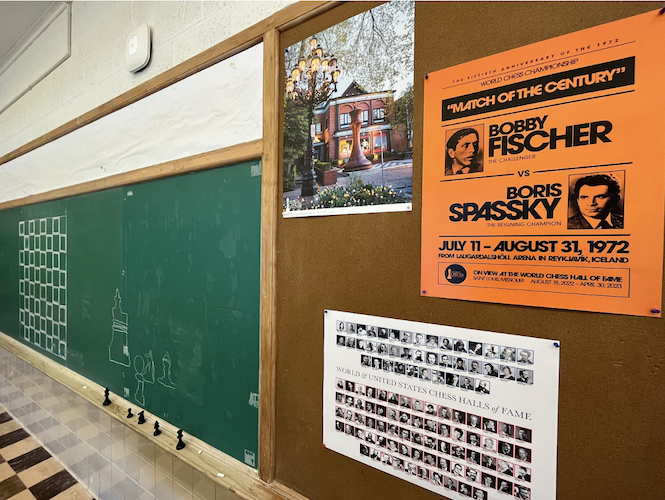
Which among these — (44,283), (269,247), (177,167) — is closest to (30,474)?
(44,283)

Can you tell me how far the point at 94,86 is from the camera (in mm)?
1642

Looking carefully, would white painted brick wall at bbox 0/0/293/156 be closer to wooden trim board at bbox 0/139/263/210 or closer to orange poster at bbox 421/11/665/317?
wooden trim board at bbox 0/139/263/210

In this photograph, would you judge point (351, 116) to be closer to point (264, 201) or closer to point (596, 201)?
point (264, 201)

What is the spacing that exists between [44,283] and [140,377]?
126 centimetres

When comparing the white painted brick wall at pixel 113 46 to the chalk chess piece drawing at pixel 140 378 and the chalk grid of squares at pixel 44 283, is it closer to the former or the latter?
the chalk grid of squares at pixel 44 283

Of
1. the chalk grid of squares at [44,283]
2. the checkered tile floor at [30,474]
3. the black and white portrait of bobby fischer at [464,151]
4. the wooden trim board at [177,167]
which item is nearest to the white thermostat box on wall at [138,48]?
the wooden trim board at [177,167]

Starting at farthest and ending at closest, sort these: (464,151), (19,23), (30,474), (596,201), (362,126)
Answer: (19,23), (30,474), (362,126), (464,151), (596,201)

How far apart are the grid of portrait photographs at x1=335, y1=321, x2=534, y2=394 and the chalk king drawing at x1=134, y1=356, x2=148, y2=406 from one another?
107 cm

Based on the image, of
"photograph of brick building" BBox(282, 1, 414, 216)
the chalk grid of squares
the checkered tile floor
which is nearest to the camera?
"photograph of brick building" BBox(282, 1, 414, 216)

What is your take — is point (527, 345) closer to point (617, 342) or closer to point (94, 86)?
point (617, 342)

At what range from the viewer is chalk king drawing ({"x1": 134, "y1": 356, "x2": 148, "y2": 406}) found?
4.61ft

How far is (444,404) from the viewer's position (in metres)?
0.71

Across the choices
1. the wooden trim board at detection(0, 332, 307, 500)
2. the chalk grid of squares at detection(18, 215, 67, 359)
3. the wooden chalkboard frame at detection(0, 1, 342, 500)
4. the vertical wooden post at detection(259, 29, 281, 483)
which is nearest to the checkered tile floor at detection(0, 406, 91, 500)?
the wooden trim board at detection(0, 332, 307, 500)

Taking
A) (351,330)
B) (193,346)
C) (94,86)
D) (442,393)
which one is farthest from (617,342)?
(94,86)
